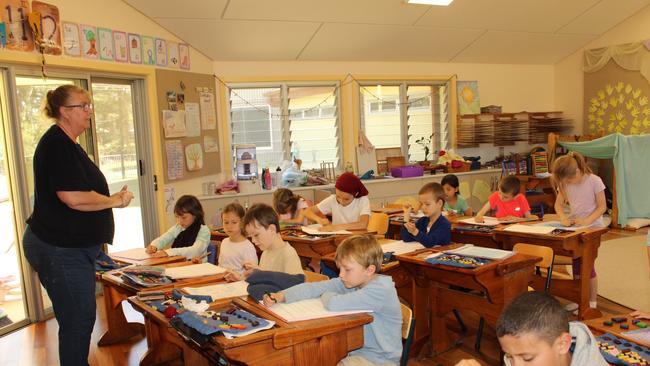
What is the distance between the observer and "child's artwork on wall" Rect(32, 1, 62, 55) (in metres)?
3.93

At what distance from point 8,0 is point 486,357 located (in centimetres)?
412

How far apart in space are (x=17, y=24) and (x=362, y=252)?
3294mm

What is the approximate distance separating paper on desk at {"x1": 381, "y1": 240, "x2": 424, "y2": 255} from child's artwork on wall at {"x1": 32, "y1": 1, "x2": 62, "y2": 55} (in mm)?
3036

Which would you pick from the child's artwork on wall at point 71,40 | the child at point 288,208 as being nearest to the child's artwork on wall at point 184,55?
the child's artwork on wall at point 71,40

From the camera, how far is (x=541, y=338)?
145 cm

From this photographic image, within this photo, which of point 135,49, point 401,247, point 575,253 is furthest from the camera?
point 135,49

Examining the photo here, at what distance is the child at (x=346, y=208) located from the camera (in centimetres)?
422

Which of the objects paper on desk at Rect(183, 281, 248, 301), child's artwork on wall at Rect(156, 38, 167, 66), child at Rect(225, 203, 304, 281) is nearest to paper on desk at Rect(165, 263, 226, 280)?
child at Rect(225, 203, 304, 281)

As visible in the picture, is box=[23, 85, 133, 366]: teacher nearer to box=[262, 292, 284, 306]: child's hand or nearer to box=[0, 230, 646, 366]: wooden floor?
box=[262, 292, 284, 306]: child's hand

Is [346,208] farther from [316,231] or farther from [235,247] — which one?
[235,247]

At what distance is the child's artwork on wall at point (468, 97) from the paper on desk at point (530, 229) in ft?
Result: 13.3

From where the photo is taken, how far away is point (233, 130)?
633 centimetres

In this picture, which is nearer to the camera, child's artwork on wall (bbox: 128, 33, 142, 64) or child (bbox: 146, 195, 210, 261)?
child (bbox: 146, 195, 210, 261)

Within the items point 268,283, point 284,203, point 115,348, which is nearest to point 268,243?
point 268,283
